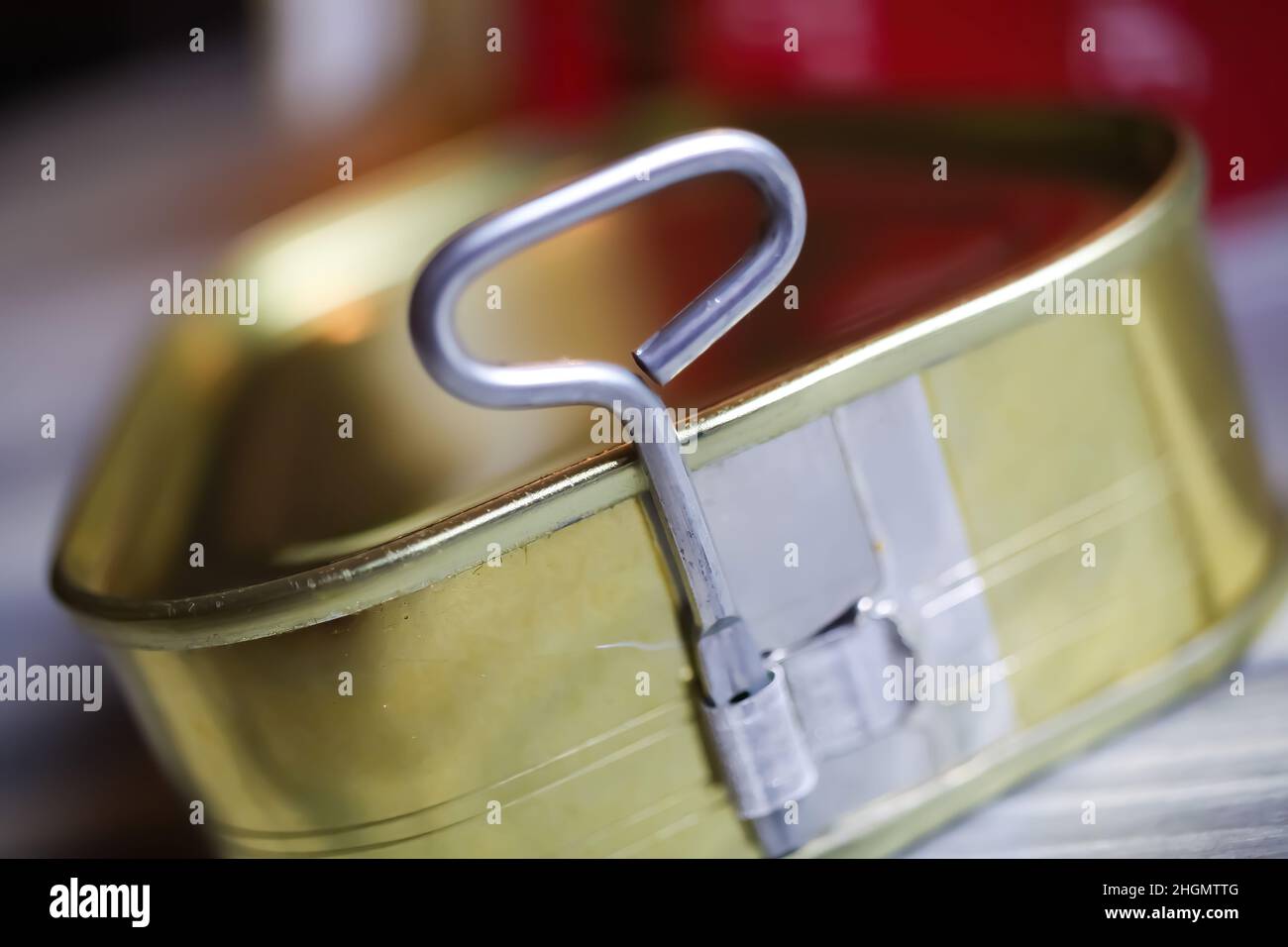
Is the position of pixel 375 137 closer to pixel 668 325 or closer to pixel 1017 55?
pixel 1017 55

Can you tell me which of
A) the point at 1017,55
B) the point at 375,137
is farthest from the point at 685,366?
the point at 375,137

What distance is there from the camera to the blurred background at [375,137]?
0.47 metres

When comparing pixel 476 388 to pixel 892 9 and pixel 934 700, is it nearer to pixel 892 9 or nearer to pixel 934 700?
pixel 934 700

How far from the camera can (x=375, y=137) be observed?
1.20 metres

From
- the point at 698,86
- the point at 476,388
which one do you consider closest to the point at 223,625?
the point at 476,388

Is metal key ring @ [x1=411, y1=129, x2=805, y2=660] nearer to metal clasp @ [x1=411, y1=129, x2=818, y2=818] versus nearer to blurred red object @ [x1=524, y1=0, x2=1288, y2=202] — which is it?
metal clasp @ [x1=411, y1=129, x2=818, y2=818]

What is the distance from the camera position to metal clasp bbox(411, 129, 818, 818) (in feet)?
1.02

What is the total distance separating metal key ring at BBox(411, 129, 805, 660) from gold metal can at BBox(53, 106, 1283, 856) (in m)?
0.01

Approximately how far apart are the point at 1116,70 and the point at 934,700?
469mm

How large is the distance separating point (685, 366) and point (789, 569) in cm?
7

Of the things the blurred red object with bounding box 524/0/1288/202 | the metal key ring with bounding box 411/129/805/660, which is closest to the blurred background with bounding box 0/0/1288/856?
the blurred red object with bounding box 524/0/1288/202

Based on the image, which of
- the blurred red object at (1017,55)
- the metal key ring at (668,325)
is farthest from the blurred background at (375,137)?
the metal key ring at (668,325)

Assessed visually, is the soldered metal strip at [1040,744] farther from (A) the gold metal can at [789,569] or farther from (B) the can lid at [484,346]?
(B) the can lid at [484,346]

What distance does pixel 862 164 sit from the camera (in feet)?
2.12
